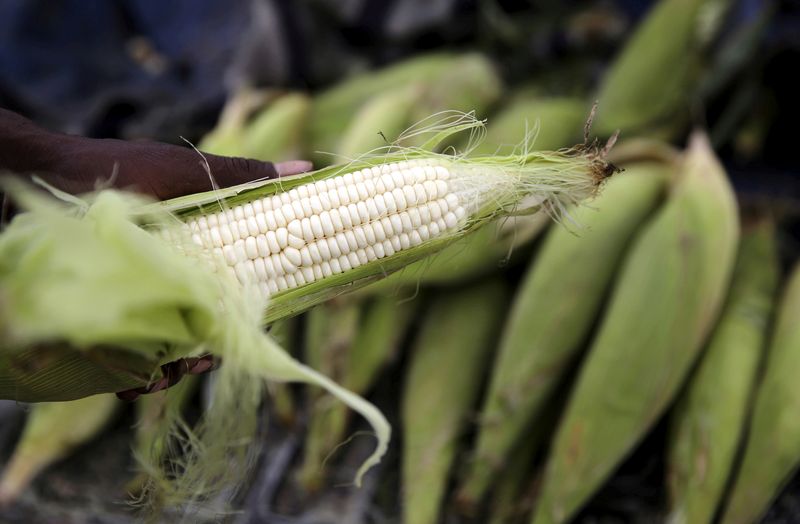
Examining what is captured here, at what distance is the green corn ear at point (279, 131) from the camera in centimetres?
115

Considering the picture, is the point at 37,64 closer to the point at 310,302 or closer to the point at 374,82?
the point at 374,82

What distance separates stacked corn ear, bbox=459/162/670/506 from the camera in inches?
33.6

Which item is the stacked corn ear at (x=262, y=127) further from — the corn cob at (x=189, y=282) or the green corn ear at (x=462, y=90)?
the corn cob at (x=189, y=282)

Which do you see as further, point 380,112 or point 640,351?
point 380,112

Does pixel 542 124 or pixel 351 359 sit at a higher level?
pixel 542 124

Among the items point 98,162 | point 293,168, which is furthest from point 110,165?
point 293,168

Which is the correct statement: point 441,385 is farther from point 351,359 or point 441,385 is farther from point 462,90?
point 462,90

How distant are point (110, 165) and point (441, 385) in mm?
526

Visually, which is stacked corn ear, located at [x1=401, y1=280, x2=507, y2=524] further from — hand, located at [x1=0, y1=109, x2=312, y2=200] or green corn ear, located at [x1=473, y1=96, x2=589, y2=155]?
hand, located at [x1=0, y1=109, x2=312, y2=200]

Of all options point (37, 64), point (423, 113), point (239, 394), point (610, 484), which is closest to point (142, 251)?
point (239, 394)

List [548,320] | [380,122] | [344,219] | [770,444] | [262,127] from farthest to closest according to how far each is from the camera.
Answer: [262,127], [380,122], [548,320], [770,444], [344,219]

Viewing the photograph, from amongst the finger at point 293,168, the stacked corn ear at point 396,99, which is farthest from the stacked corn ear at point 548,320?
the finger at point 293,168

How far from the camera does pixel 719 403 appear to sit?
2.66ft

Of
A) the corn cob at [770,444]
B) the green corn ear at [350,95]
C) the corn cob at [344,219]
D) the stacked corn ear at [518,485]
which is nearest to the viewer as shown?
the corn cob at [344,219]
